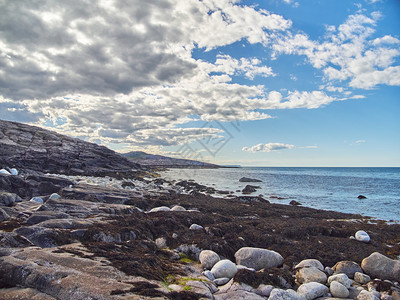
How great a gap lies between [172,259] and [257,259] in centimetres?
278

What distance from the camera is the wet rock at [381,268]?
7715 millimetres

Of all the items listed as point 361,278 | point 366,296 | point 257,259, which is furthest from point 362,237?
point 257,259

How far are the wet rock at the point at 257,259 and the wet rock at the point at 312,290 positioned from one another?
1612 mm

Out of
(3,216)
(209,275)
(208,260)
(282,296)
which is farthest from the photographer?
(3,216)

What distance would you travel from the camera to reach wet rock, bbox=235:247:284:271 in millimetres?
8117

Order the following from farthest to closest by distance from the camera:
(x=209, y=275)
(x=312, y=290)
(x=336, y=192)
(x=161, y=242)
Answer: (x=336, y=192), (x=161, y=242), (x=209, y=275), (x=312, y=290)

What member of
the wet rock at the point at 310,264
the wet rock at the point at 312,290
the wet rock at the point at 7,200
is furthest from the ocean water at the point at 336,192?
the wet rock at the point at 7,200

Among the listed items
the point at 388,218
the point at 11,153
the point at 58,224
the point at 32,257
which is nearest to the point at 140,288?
the point at 32,257

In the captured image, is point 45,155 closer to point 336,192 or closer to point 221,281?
point 221,281

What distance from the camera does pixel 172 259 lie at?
789 centimetres

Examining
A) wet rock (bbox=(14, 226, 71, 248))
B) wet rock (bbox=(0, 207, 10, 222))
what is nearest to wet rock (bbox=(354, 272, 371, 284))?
wet rock (bbox=(14, 226, 71, 248))

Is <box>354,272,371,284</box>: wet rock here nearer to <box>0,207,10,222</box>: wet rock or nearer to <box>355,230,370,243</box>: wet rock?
<box>355,230,370,243</box>: wet rock

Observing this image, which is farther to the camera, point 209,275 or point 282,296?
point 209,275

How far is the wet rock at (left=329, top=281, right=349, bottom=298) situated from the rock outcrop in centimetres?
3928
